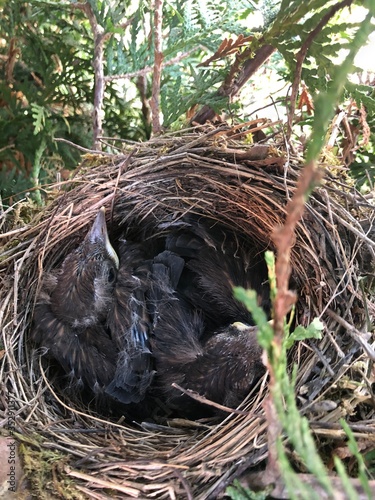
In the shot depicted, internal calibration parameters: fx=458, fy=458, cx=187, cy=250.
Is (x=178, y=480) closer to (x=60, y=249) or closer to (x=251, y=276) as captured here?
(x=251, y=276)

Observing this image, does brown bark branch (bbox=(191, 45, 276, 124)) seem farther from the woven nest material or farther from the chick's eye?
the chick's eye

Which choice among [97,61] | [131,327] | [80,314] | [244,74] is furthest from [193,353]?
[97,61]

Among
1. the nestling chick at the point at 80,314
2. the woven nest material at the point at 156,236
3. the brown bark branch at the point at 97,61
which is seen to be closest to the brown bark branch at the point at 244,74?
the woven nest material at the point at 156,236

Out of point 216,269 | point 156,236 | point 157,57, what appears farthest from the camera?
point 156,236

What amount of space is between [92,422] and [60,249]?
18.7 inches

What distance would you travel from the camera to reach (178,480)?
0.78 metres

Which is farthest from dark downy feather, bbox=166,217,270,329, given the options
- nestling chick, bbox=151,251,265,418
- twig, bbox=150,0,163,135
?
twig, bbox=150,0,163,135

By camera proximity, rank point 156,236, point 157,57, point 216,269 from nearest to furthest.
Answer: point 157,57 < point 216,269 < point 156,236

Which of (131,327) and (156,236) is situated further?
(156,236)

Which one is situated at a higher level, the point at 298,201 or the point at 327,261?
the point at 298,201

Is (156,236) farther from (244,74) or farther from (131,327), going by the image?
(244,74)

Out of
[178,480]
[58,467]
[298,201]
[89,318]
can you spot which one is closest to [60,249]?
[89,318]

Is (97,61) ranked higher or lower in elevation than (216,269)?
higher

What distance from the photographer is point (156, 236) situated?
137cm
